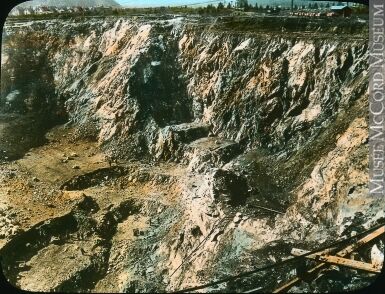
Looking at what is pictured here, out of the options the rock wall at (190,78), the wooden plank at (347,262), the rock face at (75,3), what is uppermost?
the rock face at (75,3)

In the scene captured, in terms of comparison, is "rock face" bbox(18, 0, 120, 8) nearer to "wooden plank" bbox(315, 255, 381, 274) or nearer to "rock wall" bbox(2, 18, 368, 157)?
"rock wall" bbox(2, 18, 368, 157)

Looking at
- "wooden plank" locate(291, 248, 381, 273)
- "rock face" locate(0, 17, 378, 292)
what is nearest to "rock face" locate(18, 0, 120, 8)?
"rock face" locate(0, 17, 378, 292)

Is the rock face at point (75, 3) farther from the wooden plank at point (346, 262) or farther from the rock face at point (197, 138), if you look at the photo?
the wooden plank at point (346, 262)

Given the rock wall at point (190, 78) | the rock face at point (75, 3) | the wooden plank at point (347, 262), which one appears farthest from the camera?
the rock face at point (75, 3)

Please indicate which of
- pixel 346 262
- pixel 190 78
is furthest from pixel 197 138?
pixel 346 262

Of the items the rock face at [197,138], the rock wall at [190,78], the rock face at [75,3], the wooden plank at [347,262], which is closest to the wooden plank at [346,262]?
the wooden plank at [347,262]

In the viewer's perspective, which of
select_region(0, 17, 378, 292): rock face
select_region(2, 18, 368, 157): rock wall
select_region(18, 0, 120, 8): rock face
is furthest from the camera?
select_region(18, 0, 120, 8): rock face

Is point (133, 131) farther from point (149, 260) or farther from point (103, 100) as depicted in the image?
point (149, 260)

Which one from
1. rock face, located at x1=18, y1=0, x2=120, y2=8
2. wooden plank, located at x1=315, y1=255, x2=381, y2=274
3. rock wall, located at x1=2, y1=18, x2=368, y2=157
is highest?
rock face, located at x1=18, y1=0, x2=120, y2=8
